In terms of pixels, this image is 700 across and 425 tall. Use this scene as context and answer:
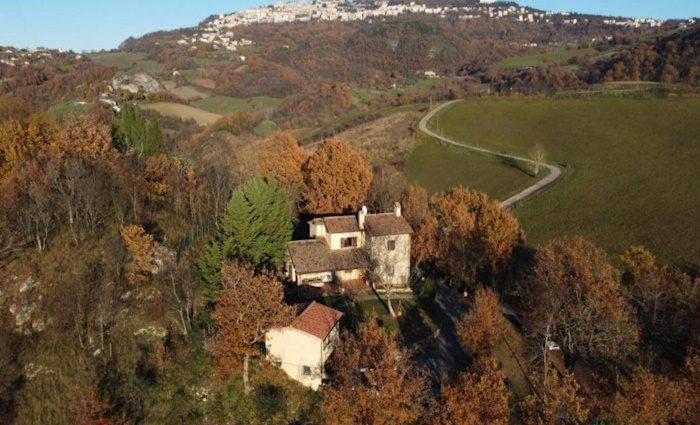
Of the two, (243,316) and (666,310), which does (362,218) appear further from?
(666,310)

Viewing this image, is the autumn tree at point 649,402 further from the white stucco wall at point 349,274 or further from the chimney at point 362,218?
the chimney at point 362,218

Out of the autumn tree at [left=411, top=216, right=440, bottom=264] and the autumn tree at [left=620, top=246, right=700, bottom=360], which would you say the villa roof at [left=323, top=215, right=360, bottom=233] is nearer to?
the autumn tree at [left=411, top=216, right=440, bottom=264]

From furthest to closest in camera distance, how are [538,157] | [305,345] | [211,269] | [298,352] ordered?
[538,157] → [211,269] → [298,352] → [305,345]

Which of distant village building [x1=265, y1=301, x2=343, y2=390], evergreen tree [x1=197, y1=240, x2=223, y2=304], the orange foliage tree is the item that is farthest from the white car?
the orange foliage tree

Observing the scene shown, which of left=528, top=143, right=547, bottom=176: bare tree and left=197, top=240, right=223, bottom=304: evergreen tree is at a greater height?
left=197, top=240, right=223, bottom=304: evergreen tree

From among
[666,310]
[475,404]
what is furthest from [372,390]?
[666,310]
